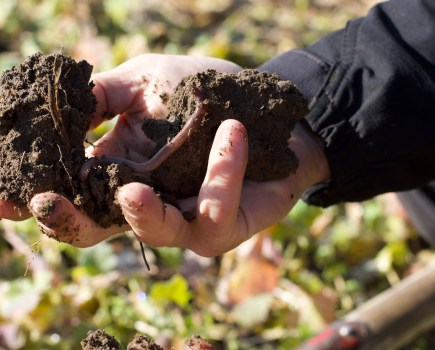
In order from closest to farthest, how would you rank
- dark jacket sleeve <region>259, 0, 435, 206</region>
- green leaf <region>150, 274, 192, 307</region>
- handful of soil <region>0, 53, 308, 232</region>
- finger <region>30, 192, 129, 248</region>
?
1. finger <region>30, 192, 129, 248</region>
2. handful of soil <region>0, 53, 308, 232</region>
3. dark jacket sleeve <region>259, 0, 435, 206</region>
4. green leaf <region>150, 274, 192, 307</region>

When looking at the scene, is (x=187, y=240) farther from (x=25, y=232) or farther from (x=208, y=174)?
(x=25, y=232)

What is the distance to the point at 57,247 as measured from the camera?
113 inches

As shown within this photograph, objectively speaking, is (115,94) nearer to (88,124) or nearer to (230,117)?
(88,124)

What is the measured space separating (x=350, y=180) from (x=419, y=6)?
0.63 metres

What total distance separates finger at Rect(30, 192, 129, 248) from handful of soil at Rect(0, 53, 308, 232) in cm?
5

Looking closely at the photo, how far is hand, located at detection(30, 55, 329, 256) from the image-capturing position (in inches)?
63.3

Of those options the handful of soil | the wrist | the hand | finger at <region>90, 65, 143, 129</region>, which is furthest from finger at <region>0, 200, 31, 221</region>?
the wrist

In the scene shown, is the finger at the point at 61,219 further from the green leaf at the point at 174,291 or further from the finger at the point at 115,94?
the green leaf at the point at 174,291

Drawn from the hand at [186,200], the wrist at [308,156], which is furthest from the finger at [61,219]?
the wrist at [308,156]

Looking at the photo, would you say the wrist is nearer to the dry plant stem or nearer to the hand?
the hand

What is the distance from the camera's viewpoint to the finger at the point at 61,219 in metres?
1.56

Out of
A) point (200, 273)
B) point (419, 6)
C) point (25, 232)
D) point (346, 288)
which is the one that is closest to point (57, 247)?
point (25, 232)

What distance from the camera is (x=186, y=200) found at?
1873 mm

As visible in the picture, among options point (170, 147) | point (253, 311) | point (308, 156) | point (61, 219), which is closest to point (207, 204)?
point (170, 147)
